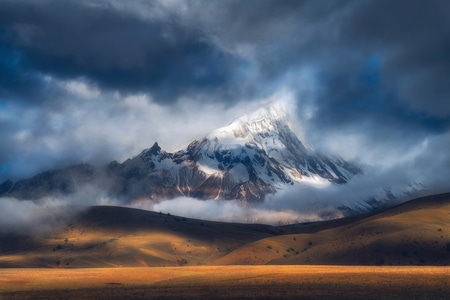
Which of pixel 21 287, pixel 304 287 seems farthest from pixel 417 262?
pixel 21 287

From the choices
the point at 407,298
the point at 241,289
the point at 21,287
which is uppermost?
the point at 21,287

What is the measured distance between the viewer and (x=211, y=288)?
116562 mm

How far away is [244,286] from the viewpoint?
391ft

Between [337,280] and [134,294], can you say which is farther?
[337,280]

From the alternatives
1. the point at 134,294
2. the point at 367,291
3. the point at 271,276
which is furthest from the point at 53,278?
the point at 367,291

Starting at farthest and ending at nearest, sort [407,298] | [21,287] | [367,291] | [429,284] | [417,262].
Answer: [417,262] < [21,287] < [429,284] < [367,291] < [407,298]

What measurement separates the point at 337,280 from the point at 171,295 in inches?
1341

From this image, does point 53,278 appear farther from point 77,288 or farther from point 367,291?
point 367,291

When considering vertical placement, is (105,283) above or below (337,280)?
above

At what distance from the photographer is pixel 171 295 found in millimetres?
109000

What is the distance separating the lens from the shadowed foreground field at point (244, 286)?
350 feet

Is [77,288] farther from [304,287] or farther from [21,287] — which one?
[304,287]

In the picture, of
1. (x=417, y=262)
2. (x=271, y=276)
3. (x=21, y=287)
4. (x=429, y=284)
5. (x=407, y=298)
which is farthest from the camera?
(x=417, y=262)

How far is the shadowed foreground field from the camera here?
106688mm
